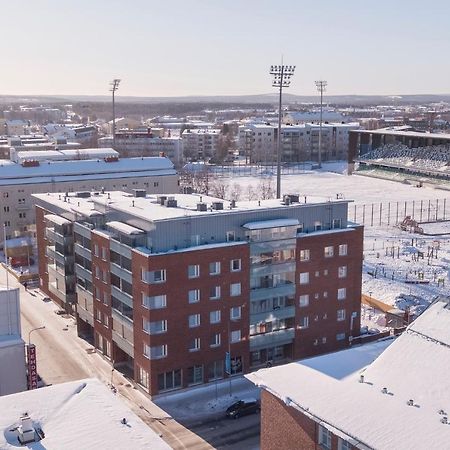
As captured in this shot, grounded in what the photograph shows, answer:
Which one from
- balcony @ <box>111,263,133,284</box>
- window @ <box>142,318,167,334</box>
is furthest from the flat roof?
window @ <box>142,318,167,334</box>

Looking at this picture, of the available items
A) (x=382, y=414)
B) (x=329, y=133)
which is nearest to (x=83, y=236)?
(x=382, y=414)

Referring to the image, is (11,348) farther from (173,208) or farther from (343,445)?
(343,445)

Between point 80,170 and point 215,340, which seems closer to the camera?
point 215,340

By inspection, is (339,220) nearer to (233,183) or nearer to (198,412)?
(198,412)

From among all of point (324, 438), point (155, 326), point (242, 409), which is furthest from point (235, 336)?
point (324, 438)

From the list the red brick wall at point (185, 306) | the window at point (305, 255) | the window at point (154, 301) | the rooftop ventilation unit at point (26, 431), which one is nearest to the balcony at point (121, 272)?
the red brick wall at point (185, 306)

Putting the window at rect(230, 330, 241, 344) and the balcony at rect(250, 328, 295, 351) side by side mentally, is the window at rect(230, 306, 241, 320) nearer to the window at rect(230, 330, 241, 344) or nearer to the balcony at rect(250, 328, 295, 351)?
the window at rect(230, 330, 241, 344)
